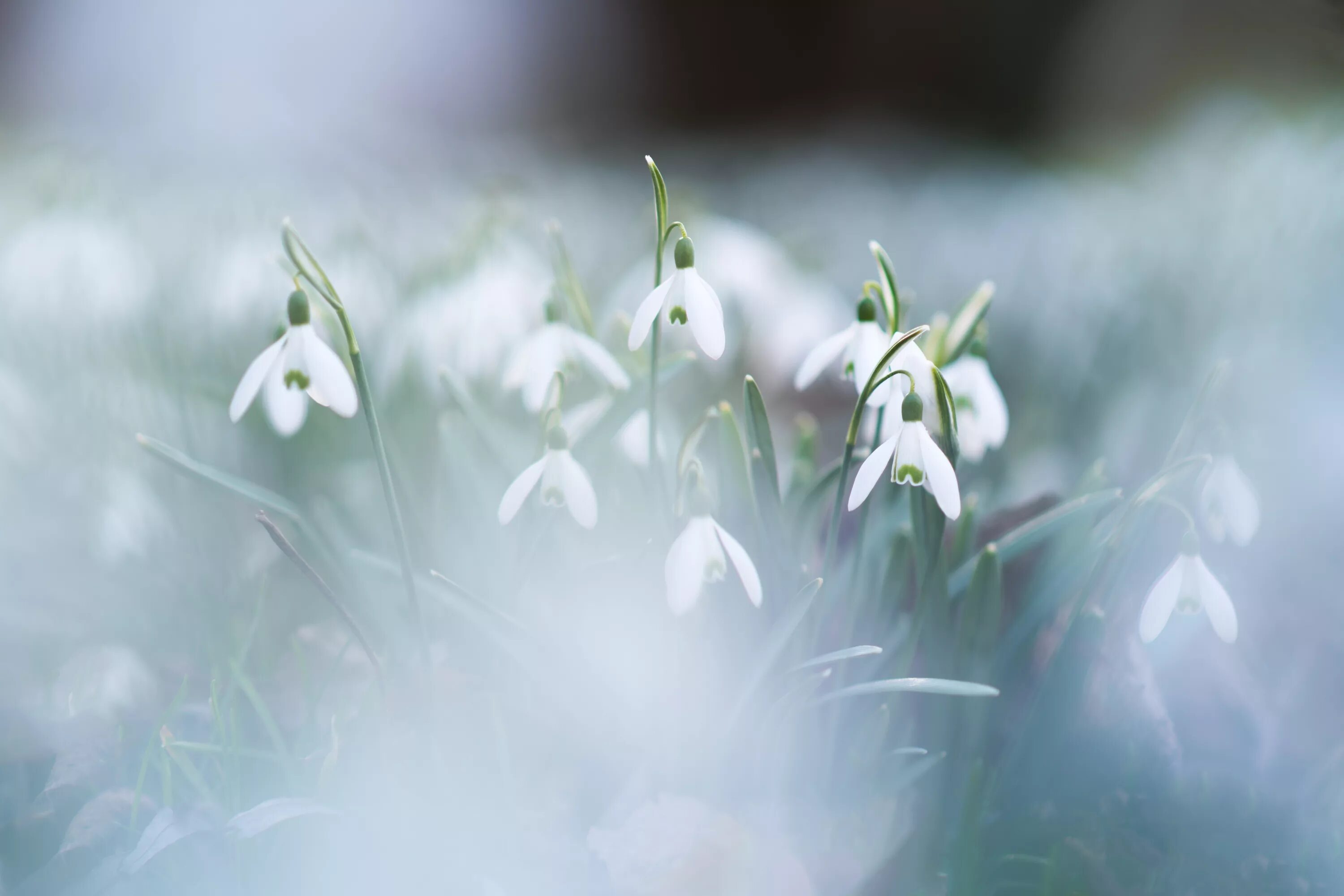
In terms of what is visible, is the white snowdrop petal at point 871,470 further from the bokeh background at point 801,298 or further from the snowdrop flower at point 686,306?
the bokeh background at point 801,298

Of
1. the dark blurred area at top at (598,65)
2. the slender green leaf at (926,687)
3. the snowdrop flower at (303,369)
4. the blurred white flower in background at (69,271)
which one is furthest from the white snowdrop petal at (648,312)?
the dark blurred area at top at (598,65)

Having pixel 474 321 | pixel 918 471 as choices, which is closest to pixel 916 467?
pixel 918 471

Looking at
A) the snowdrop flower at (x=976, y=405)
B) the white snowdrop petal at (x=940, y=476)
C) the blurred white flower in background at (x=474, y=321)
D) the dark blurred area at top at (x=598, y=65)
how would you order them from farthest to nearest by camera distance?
1. the dark blurred area at top at (x=598, y=65)
2. the blurred white flower in background at (x=474, y=321)
3. the snowdrop flower at (x=976, y=405)
4. the white snowdrop petal at (x=940, y=476)

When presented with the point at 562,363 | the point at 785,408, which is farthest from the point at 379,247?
the point at 562,363

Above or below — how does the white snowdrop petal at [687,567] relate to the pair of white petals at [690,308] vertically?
below

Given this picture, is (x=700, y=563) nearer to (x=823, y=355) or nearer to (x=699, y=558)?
(x=699, y=558)

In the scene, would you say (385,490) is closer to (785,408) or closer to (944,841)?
(944,841)

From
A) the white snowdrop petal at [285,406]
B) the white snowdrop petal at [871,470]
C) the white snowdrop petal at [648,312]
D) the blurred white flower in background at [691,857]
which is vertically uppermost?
the white snowdrop petal at [648,312]

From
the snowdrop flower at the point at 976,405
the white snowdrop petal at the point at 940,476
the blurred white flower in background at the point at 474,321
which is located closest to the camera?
the white snowdrop petal at the point at 940,476
